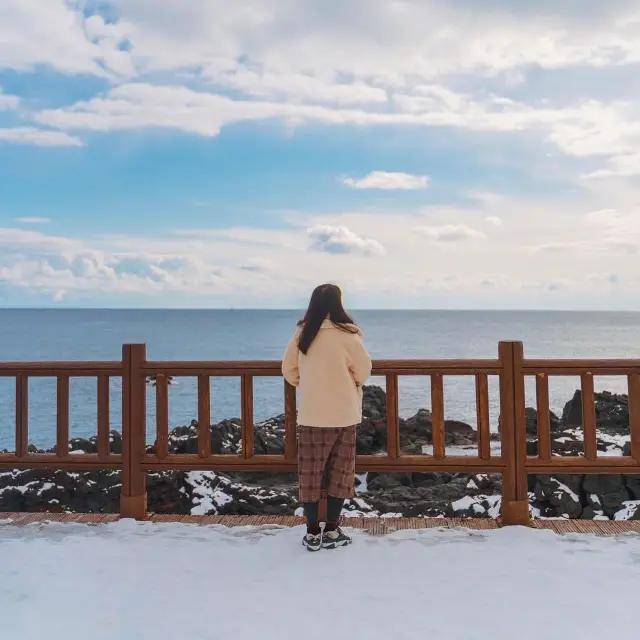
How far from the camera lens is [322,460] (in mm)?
4512

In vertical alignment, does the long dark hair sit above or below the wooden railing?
above

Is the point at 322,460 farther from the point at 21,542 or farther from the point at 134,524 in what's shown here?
the point at 21,542

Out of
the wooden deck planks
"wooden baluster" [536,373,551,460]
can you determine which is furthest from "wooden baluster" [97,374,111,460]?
"wooden baluster" [536,373,551,460]

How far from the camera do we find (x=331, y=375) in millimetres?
4344

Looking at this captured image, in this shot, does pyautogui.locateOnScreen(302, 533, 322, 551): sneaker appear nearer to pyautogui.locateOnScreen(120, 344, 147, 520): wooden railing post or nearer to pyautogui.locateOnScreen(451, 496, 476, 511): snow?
pyautogui.locateOnScreen(120, 344, 147, 520): wooden railing post

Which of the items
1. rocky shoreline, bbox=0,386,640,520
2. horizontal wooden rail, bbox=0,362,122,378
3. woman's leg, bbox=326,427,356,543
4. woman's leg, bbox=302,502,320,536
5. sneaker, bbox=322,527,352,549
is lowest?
rocky shoreline, bbox=0,386,640,520

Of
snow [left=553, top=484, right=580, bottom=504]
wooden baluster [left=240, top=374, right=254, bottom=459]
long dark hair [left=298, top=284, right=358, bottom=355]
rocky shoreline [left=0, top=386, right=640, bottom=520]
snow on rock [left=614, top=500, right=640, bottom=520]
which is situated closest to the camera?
long dark hair [left=298, top=284, right=358, bottom=355]

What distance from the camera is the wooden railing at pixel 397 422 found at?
16.2 feet

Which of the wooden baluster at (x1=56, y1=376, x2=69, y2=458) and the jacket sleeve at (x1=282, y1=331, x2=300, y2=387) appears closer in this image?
the jacket sleeve at (x1=282, y1=331, x2=300, y2=387)

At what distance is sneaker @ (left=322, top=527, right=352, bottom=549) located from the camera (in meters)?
4.49

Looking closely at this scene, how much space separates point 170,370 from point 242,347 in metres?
67.3

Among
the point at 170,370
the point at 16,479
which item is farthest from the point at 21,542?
the point at 16,479

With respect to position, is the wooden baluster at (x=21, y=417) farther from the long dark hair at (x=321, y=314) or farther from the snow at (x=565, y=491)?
the snow at (x=565, y=491)

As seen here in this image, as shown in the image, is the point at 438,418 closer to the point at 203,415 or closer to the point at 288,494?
the point at 203,415
